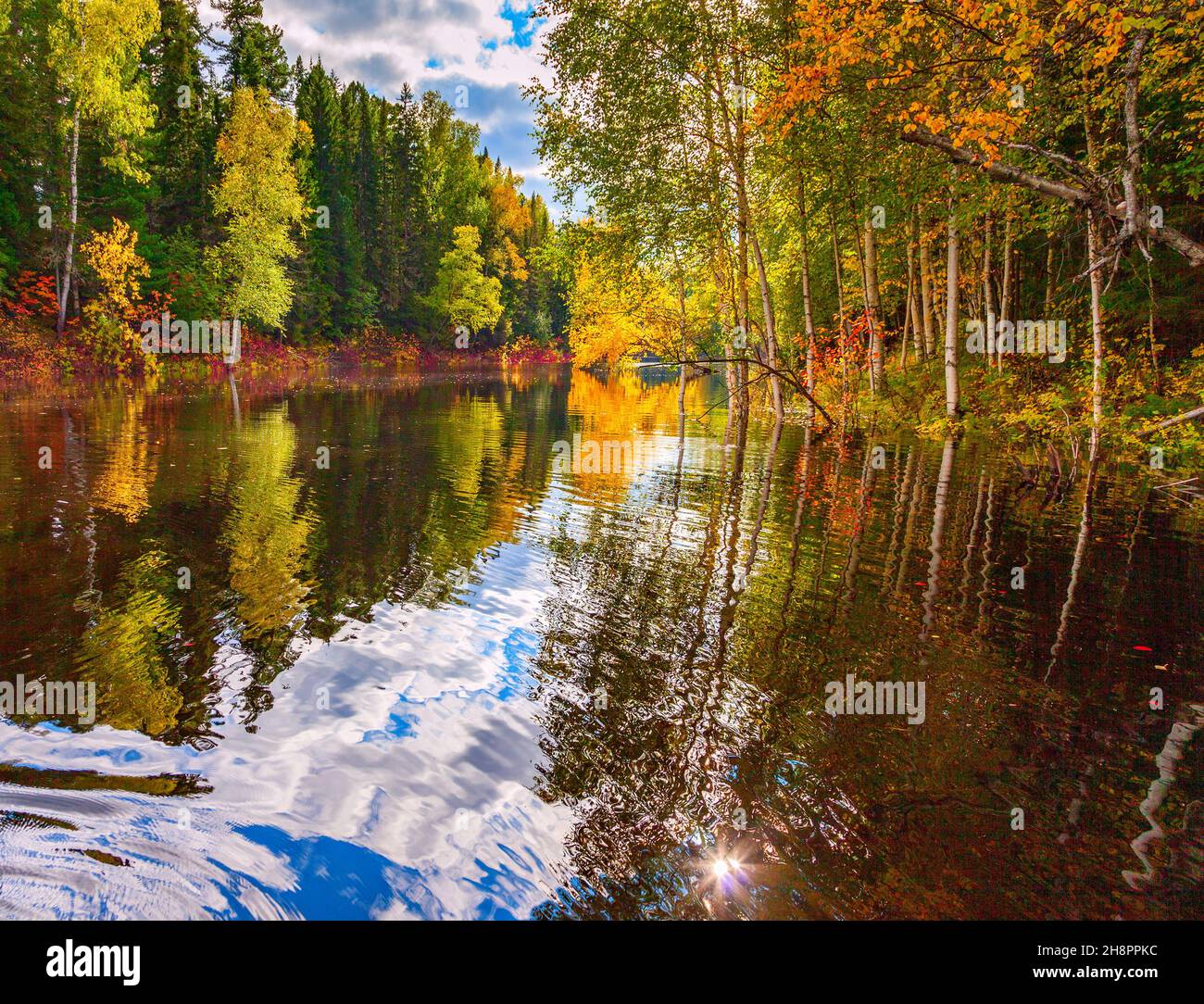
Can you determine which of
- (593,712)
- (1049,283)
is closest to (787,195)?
(1049,283)

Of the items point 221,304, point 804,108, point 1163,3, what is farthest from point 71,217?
point 1163,3

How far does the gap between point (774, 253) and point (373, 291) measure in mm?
41515

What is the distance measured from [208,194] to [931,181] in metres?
47.9

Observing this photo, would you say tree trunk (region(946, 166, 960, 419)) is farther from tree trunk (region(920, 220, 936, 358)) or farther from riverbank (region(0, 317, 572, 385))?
riverbank (region(0, 317, 572, 385))

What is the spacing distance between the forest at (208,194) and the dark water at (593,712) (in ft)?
66.0

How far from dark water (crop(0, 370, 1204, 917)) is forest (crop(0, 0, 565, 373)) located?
20111 millimetres

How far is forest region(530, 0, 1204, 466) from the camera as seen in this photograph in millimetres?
11766

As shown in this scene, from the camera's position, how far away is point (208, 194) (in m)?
45.4

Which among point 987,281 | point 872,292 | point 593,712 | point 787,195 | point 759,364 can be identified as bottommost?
point 593,712

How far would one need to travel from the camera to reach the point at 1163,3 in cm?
959

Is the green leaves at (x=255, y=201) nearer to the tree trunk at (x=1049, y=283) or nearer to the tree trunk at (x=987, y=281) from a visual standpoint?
the tree trunk at (x=987, y=281)

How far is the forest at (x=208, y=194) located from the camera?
33125mm

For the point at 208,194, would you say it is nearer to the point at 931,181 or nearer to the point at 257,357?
the point at 257,357
